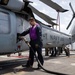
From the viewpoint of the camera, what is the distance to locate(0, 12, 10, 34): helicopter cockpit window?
6.64m

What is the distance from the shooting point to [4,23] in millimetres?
6781

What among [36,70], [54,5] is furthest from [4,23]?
[54,5]

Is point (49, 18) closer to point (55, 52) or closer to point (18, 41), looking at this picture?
point (55, 52)

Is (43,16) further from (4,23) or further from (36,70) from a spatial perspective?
(36,70)

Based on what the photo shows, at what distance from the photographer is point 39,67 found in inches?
260

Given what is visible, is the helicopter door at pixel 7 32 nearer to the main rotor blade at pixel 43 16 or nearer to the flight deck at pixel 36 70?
the flight deck at pixel 36 70

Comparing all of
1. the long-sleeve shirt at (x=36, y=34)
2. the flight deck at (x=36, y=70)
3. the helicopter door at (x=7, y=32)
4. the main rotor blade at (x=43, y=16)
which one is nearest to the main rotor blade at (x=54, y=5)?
the main rotor blade at (x=43, y=16)

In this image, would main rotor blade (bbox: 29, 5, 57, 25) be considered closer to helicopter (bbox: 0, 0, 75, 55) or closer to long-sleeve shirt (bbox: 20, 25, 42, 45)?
helicopter (bbox: 0, 0, 75, 55)

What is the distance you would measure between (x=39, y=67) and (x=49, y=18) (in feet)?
17.2

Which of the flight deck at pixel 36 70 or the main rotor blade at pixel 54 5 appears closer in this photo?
the flight deck at pixel 36 70

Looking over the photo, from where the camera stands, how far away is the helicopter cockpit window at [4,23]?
261 inches

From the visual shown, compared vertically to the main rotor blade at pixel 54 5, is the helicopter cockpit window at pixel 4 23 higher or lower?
lower

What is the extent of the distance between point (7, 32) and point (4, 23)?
34 centimetres

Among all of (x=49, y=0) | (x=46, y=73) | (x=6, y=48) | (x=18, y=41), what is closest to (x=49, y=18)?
(x=49, y=0)
